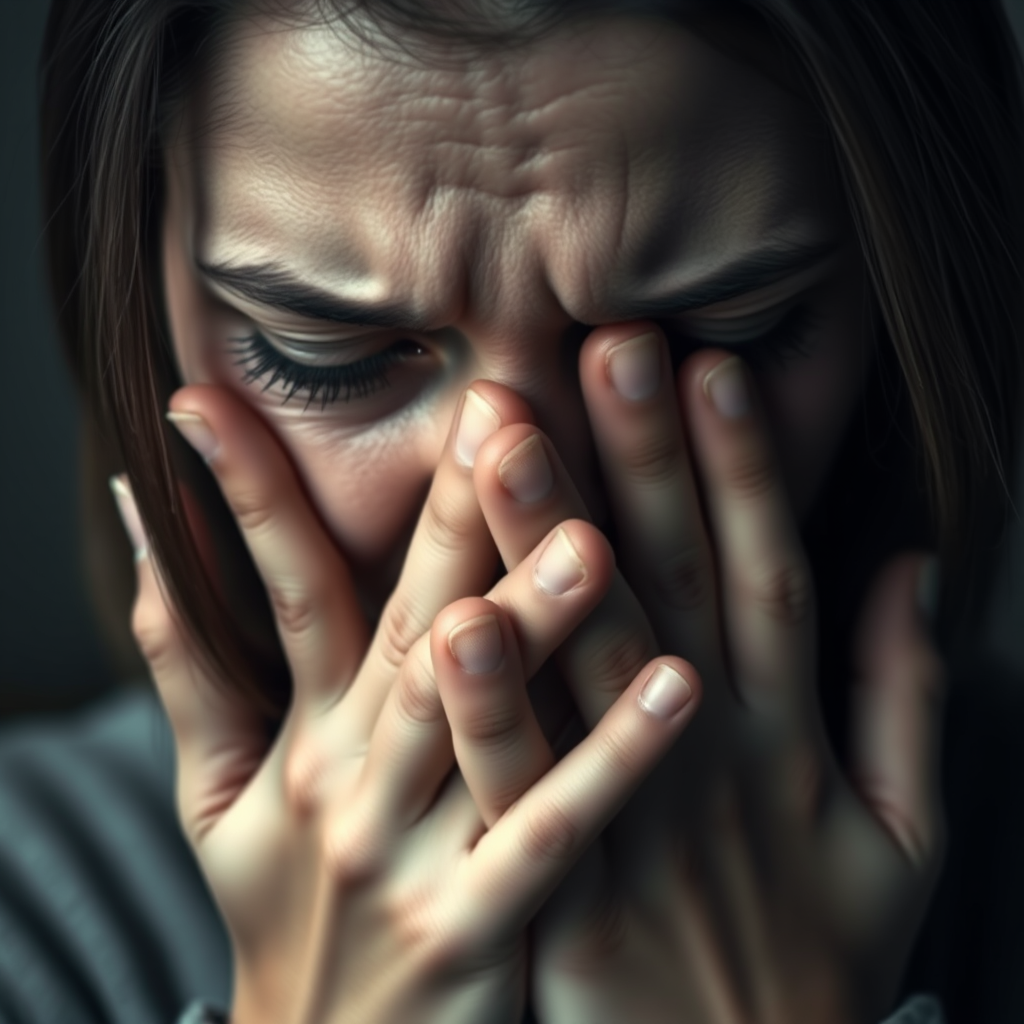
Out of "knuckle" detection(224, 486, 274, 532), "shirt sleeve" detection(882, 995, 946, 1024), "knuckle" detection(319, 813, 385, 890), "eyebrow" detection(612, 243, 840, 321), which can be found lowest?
"shirt sleeve" detection(882, 995, 946, 1024)

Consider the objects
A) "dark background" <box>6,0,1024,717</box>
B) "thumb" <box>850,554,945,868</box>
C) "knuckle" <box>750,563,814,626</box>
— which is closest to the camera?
"knuckle" <box>750,563,814,626</box>

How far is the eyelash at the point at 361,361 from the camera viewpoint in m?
0.95

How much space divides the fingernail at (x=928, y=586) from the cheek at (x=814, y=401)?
188 mm

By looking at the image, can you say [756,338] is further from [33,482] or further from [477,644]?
[33,482]

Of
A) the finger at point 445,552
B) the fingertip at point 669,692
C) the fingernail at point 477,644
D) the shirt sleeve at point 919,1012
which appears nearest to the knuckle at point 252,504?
the finger at point 445,552

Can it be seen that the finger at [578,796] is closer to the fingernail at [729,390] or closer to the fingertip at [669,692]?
the fingertip at [669,692]

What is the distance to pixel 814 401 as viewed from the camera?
40.1 inches

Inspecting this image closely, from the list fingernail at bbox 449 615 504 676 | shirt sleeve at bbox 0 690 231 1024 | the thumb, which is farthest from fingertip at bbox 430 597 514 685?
shirt sleeve at bbox 0 690 231 1024

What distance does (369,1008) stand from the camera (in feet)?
3.38

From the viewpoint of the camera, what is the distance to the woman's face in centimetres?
83

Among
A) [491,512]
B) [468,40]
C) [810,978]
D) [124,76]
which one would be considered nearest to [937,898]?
[810,978]

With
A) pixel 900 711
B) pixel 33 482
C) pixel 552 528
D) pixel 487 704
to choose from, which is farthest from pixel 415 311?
pixel 33 482

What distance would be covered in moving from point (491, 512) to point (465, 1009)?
43 centimetres

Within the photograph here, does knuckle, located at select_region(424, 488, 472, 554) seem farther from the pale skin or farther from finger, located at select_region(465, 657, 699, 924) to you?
finger, located at select_region(465, 657, 699, 924)
